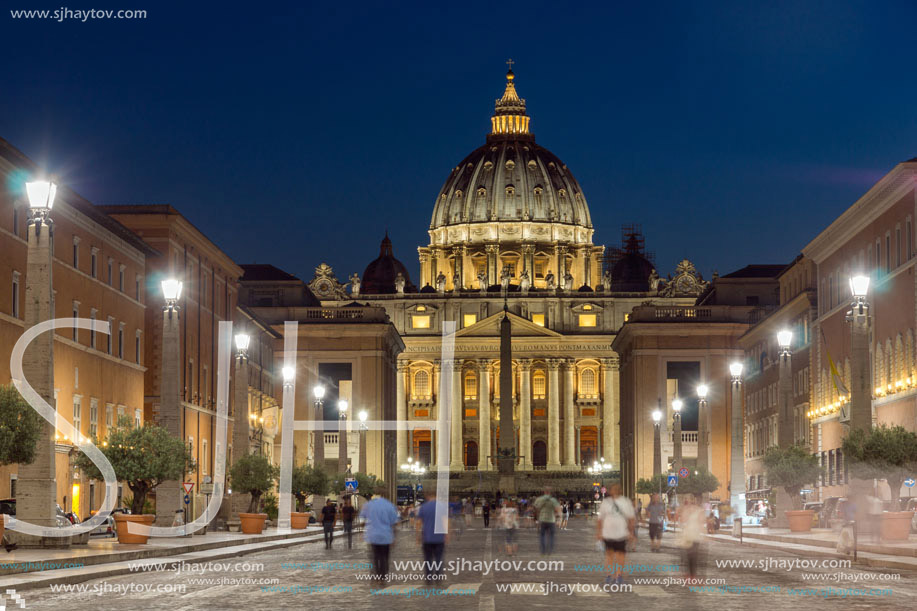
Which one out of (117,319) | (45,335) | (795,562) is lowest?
(795,562)

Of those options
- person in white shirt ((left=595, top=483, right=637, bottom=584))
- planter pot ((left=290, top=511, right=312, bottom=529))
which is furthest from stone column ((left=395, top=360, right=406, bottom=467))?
person in white shirt ((left=595, top=483, right=637, bottom=584))

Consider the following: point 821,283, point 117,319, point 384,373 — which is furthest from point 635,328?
point 117,319

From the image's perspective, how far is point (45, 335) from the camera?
1229 inches

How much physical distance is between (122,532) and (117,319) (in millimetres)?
31706

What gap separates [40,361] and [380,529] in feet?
35.7

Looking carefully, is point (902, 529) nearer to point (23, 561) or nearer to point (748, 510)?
point (23, 561)

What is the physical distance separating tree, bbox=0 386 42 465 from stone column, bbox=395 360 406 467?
147m

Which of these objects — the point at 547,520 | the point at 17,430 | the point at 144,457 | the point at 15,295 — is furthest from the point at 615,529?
the point at 15,295

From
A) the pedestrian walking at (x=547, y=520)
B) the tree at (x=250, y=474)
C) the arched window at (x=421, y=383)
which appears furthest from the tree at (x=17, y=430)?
the arched window at (x=421, y=383)

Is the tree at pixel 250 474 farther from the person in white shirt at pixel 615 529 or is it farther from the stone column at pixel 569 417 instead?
the stone column at pixel 569 417

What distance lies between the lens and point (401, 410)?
599ft

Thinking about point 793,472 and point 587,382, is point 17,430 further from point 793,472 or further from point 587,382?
point 587,382

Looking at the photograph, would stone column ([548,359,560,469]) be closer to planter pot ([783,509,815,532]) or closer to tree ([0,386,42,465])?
planter pot ([783,509,815,532])

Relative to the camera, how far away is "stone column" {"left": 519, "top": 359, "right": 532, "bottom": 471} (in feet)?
602
